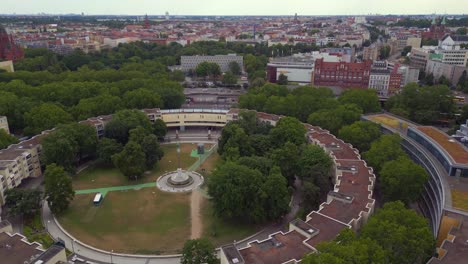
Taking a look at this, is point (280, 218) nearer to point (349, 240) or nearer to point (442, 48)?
point (349, 240)

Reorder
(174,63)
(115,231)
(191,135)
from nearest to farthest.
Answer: (115,231) < (191,135) < (174,63)

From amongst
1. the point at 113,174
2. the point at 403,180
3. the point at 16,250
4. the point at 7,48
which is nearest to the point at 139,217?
the point at 113,174

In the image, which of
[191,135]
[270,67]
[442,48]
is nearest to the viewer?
→ [191,135]

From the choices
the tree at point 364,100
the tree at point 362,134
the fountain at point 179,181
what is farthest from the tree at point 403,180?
the tree at point 364,100

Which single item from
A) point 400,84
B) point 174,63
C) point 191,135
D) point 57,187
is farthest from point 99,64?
point 400,84

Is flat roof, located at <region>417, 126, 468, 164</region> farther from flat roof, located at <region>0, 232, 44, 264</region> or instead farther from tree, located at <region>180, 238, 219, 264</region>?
flat roof, located at <region>0, 232, 44, 264</region>

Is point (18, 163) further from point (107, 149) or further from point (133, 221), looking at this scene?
point (133, 221)

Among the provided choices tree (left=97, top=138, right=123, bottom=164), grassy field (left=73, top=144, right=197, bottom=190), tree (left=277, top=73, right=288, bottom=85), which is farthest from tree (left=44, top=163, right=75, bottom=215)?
tree (left=277, top=73, right=288, bottom=85)
